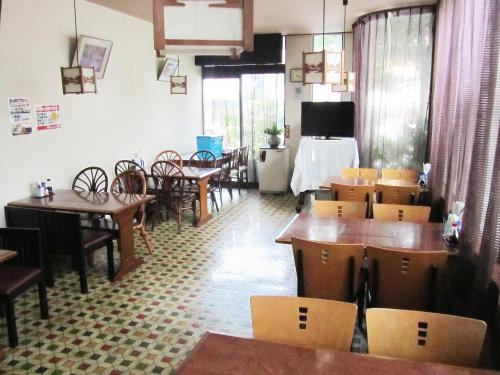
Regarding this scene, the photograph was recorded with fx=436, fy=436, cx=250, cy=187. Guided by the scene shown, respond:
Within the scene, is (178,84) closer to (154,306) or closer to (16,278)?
(154,306)

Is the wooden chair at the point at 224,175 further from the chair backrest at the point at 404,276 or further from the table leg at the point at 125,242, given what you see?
the chair backrest at the point at 404,276

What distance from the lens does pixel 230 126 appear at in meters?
8.42

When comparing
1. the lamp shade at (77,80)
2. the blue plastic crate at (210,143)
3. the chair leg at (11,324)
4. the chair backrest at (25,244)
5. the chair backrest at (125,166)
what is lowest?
the chair leg at (11,324)

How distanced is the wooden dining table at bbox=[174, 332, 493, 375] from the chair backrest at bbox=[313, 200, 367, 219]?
2160 millimetres

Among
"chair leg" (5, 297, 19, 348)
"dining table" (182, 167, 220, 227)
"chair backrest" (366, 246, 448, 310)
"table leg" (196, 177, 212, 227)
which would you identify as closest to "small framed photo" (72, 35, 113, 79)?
"dining table" (182, 167, 220, 227)

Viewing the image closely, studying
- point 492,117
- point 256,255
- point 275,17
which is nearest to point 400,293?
point 492,117

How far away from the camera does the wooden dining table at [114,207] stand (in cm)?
403

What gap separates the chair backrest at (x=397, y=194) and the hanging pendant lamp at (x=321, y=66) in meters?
1.24

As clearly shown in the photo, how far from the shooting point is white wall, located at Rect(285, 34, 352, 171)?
741 centimetres

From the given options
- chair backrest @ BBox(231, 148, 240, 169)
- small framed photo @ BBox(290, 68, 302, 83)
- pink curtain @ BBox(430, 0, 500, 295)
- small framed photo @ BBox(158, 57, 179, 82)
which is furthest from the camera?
small framed photo @ BBox(290, 68, 302, 83)

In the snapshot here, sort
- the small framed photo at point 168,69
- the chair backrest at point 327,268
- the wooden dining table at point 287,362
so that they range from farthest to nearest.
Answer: the small framed photo at point 168,69
the chair backrest at point 327,268
the wooden dining table at point 287,362

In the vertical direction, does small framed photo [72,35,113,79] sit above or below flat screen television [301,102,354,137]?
above

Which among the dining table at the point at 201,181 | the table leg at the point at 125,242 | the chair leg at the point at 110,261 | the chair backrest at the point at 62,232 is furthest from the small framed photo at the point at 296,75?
the chair backrest at the point at 62,232

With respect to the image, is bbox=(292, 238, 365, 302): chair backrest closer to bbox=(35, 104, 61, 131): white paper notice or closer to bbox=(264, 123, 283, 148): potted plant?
bbox=(35, 104, 61, 131): white paper notice
